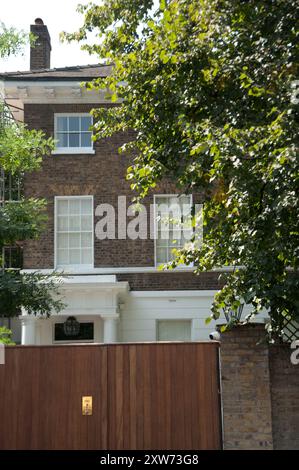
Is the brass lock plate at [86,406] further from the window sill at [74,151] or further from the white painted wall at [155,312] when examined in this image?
the window sill at [74,151]

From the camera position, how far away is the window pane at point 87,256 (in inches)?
709

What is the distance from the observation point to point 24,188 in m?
18.5

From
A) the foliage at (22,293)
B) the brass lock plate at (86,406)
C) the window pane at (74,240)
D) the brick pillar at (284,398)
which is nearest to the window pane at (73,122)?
the window pane at (74,240)

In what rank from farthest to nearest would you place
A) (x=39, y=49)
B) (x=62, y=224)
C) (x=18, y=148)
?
(x=39, y=49) → (x=62, y=224) → (x=18, y=148)

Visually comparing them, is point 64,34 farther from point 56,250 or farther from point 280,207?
point 56,250

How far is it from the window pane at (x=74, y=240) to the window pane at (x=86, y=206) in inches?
27.1

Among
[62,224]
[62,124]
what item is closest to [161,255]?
[62,224]

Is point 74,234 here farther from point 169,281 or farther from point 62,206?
point 169,281

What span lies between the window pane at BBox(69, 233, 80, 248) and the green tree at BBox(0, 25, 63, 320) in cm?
738

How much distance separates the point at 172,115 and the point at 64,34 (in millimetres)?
3102

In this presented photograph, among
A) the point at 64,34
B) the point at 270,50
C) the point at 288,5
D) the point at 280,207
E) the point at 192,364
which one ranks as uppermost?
the point at 64,34

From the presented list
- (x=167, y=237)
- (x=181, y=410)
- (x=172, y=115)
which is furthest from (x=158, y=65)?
(x=167, y=237)

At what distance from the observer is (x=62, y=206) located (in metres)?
18.3

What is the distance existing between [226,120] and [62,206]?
9.96 m
